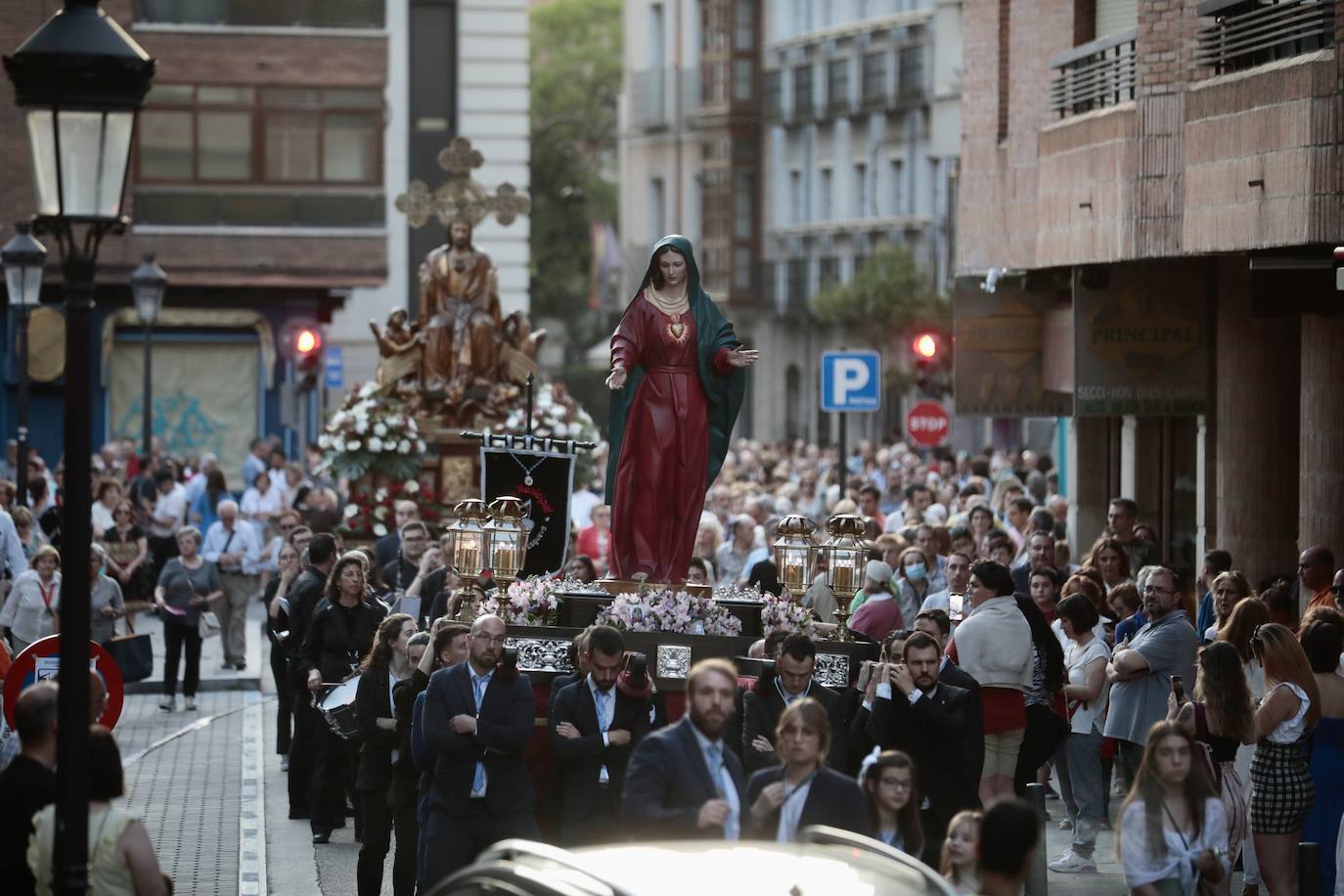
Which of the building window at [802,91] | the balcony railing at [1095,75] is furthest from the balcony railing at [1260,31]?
the building window at [802,91]

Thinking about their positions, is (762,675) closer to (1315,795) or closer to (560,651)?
(560,651)

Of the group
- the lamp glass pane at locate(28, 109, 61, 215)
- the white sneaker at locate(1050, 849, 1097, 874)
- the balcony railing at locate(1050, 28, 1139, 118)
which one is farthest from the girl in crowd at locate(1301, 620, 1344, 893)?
the balcony railing at locate(1050, 28, 1139, 118)

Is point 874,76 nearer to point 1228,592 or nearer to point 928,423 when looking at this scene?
point 928,423

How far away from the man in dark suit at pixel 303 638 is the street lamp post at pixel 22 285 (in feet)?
21.0

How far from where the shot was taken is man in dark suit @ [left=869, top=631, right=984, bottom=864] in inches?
476

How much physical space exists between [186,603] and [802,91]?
49326 mm

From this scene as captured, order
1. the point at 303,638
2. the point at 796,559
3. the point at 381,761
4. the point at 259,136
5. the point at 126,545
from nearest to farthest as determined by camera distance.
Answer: the point at 381,761 → the point at 796,559 → the point at 303,638 → the point at 126,545 → the point at 259,136

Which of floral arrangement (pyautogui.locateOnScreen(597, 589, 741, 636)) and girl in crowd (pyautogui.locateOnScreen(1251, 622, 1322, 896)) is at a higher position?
floral arrangement (pyautogui.locateOnScreen(597, 589, 741, 636))

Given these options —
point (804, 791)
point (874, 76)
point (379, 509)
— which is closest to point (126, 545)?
point (379, 509)

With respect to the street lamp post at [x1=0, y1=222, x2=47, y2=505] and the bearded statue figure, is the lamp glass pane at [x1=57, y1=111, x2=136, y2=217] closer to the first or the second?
the street lamp post at [x1=0, y1=222, x2=47, y2=505]

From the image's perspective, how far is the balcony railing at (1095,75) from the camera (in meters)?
22.4

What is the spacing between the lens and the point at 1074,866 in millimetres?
15016

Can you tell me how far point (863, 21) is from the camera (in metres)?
65.9

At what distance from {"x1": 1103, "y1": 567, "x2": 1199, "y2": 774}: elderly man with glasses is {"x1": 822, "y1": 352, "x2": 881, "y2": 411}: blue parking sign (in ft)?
27.1
